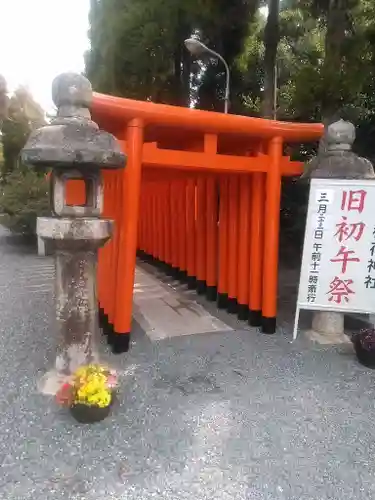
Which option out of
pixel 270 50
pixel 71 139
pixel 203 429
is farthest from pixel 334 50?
pixel 203 429

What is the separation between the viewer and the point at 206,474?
277cm

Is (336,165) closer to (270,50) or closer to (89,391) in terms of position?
(89,391)

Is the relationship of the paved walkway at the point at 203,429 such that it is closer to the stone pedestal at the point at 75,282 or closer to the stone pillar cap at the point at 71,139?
the stone pedestal at the point at 75,282

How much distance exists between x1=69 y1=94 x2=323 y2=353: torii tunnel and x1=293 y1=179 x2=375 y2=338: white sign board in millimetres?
526

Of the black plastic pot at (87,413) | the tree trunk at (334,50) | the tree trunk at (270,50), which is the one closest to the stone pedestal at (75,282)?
the black plastic pot at (87,413)

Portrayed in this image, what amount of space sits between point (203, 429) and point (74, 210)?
7.03 feet

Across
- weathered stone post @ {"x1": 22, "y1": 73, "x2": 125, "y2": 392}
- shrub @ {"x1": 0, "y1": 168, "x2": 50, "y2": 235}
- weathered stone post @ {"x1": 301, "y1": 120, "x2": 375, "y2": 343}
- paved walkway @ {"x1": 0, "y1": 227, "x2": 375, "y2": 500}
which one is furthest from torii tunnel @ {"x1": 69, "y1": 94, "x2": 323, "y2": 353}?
shrub @ {"x1": 0, "y1": 168, "x2": 50, "y2": 235}

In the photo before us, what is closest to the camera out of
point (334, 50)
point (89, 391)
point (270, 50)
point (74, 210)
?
point (89, 391)

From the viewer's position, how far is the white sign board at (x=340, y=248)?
4.87m

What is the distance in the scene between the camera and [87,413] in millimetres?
3285

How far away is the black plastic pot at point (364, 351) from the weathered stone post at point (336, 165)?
625 mm

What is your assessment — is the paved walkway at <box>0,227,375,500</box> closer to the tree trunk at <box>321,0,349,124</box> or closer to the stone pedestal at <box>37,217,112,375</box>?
the stone pedestal at <box>37,217,112,375</box>

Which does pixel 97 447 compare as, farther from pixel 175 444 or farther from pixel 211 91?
pixel 211 91

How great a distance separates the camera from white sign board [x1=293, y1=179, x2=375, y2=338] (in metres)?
4.87
